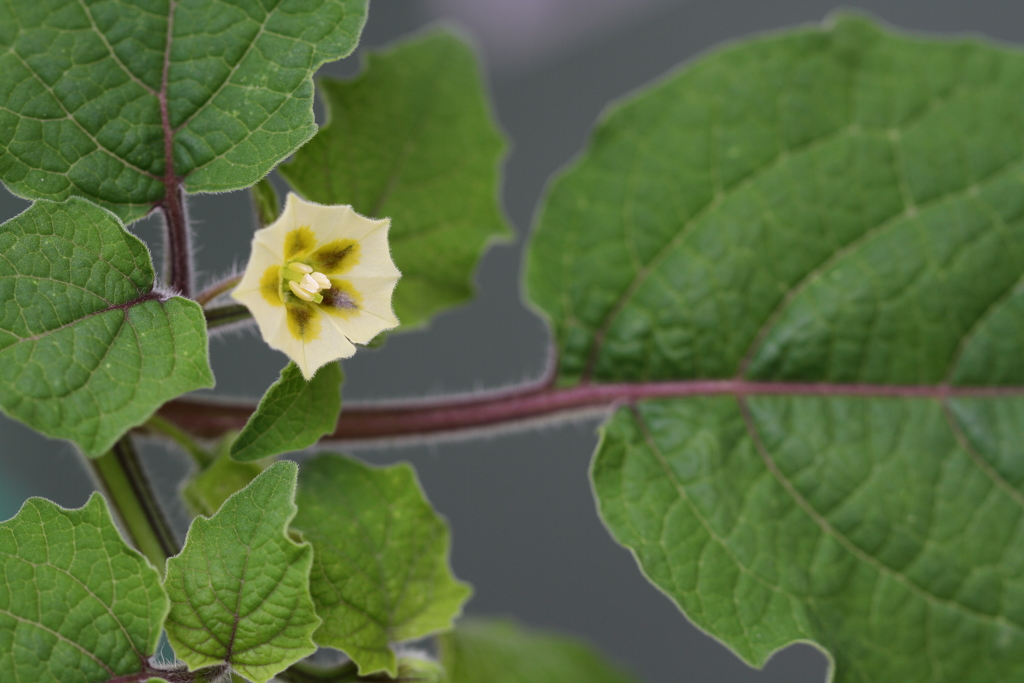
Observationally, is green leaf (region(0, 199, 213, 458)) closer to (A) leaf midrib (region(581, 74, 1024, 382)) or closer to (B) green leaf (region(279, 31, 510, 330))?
(B) green leaf (region(279, 31, 510, 330))

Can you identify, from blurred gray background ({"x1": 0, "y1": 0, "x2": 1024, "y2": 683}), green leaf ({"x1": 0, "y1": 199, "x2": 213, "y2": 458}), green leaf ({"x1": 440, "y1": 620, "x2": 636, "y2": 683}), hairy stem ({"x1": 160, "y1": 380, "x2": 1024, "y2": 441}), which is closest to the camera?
green leaf ({"x1": 0, "y1": 199, "x2": 213, "y2": 458})

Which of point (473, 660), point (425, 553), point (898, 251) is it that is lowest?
point (473, 660)

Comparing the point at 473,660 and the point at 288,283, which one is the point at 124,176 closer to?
the point at 288,283

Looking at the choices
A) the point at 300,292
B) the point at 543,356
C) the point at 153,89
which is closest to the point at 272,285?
the point at 300,292

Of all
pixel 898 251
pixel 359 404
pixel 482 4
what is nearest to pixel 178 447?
pixel 359 404

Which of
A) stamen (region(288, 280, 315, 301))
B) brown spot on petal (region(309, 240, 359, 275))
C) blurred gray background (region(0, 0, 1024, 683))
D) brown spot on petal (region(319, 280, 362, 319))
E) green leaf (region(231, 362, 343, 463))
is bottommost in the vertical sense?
blurred gray background (region(0, 0, 1024, 683))

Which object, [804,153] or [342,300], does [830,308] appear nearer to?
[804,153]

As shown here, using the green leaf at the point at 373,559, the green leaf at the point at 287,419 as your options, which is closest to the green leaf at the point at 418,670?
the green leaf at the point at 373,559

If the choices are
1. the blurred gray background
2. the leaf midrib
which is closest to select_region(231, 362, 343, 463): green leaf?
the leaf midrib
